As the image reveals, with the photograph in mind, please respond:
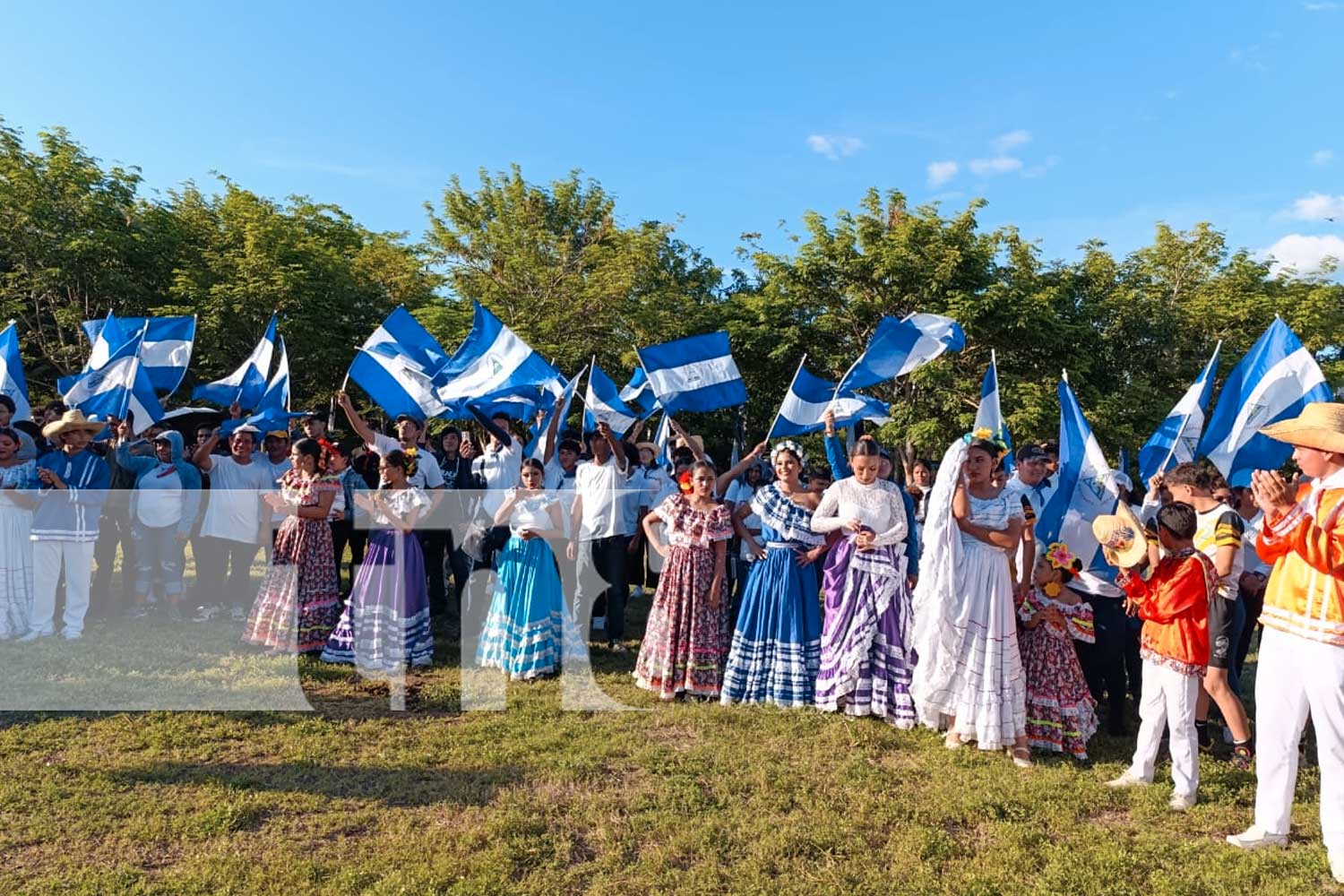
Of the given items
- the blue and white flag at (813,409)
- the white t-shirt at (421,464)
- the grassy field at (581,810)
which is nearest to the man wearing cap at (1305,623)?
the grassy field at (581,810)

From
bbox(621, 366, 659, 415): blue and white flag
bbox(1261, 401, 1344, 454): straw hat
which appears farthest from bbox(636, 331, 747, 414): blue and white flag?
bbox(1261, 401, 1344, 454): straw hat

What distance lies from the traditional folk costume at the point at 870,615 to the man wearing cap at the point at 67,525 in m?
6.43

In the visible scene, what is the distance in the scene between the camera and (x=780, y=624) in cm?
620

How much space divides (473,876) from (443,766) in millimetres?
1328

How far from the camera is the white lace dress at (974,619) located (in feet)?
16.7

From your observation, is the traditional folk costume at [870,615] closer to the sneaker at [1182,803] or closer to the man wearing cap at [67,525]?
the sneaker at [1182,803]

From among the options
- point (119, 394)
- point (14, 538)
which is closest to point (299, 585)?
point (14, 538)

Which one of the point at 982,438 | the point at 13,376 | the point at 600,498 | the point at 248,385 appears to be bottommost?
the point at 600,498

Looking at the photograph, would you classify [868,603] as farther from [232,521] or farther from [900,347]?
[232,521]

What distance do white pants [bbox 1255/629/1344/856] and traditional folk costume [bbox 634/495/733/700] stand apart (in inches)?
134

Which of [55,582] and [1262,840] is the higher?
[55,582]

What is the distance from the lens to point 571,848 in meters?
3.98

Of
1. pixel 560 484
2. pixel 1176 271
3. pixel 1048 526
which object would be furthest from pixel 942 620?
pixel 1176 271

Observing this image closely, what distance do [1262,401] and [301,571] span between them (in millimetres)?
7946
